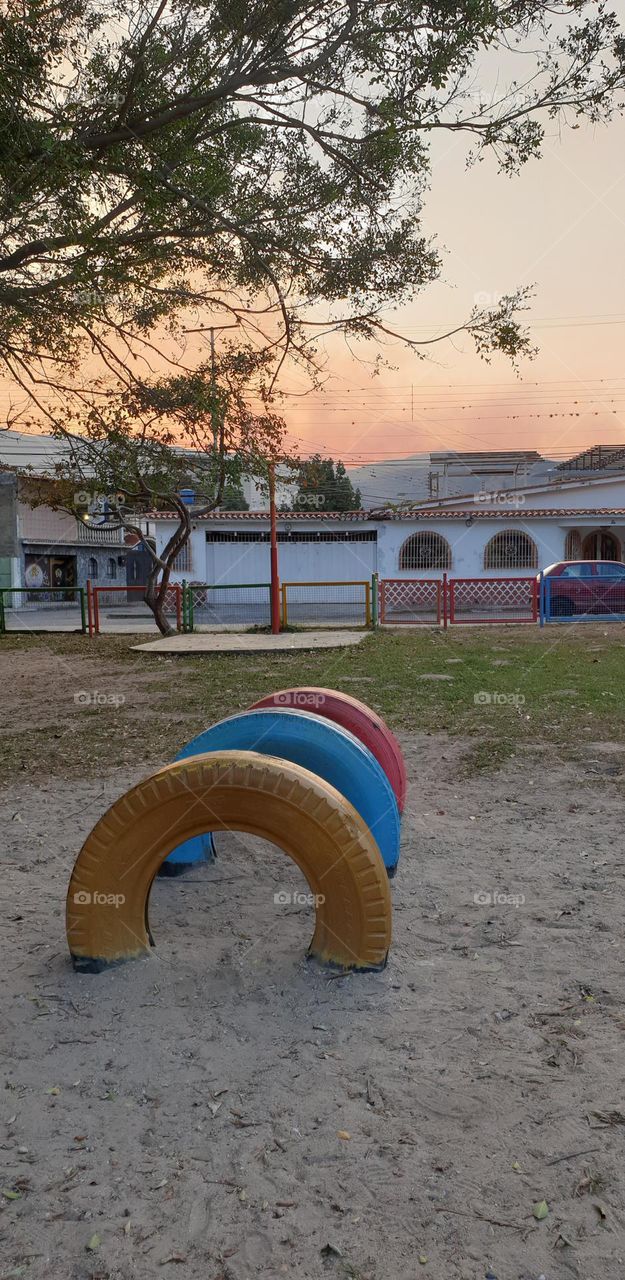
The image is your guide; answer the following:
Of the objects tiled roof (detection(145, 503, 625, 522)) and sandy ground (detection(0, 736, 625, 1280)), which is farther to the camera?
tiled roof (detection(145, 503, 625, 522))

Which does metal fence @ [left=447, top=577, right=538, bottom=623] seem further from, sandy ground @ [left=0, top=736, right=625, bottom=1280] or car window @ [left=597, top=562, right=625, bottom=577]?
sandy ground @ [left=0, top=736, right=625, bottom=1280]

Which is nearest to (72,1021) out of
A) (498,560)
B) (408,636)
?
(408,636)

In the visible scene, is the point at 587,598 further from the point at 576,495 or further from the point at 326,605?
the point at 576,495

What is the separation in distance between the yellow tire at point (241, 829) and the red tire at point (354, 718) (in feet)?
5.88

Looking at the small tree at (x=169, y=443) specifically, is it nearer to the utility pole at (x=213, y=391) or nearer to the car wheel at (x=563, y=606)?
the utility pole at (x=213, y=391)

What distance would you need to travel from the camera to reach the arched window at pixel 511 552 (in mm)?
29484

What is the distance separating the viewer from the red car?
20891 millimetres

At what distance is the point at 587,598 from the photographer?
824 inches

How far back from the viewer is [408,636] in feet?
58.5

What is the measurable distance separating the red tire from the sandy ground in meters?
0.94

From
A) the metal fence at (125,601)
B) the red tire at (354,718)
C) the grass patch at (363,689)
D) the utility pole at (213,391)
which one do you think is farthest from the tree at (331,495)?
the red tire at (354,718)

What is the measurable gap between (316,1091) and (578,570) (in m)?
20.5

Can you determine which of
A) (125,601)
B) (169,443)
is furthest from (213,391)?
(125,601)

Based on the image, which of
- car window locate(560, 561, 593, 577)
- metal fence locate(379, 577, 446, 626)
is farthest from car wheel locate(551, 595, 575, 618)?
metal fence locate(379, 577, 446, 626)
